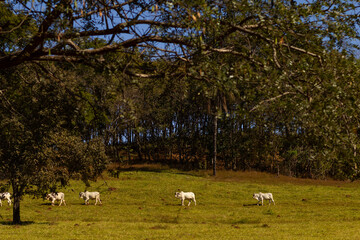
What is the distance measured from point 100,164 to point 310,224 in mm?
15784

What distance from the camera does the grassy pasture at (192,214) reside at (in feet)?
69.5

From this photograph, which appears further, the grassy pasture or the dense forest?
the grassy pasture

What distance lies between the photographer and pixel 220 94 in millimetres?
8086

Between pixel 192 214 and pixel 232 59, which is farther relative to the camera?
pixel 192 214

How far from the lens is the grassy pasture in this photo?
21172 millimetres

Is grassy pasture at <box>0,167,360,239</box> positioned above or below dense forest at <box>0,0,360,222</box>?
below

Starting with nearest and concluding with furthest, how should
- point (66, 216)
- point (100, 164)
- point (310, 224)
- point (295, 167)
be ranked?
1. point (100, 164)
2. point (310, 224)
3. point (66, 216)
4. point (295, 167)

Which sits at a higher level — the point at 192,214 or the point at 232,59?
→ the point at 232,59

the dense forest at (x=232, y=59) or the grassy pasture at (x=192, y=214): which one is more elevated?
the dense forest at (x=232, y=59)

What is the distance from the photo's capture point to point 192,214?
1177 inches

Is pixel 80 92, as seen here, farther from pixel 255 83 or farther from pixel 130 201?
pixel 130 201

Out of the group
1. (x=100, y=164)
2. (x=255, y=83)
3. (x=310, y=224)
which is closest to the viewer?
(x=255, y=83)

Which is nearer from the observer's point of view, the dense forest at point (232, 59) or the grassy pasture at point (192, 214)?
the dense forest at point (232, 59)

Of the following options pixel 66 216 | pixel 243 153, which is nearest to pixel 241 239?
pixel 66 216
